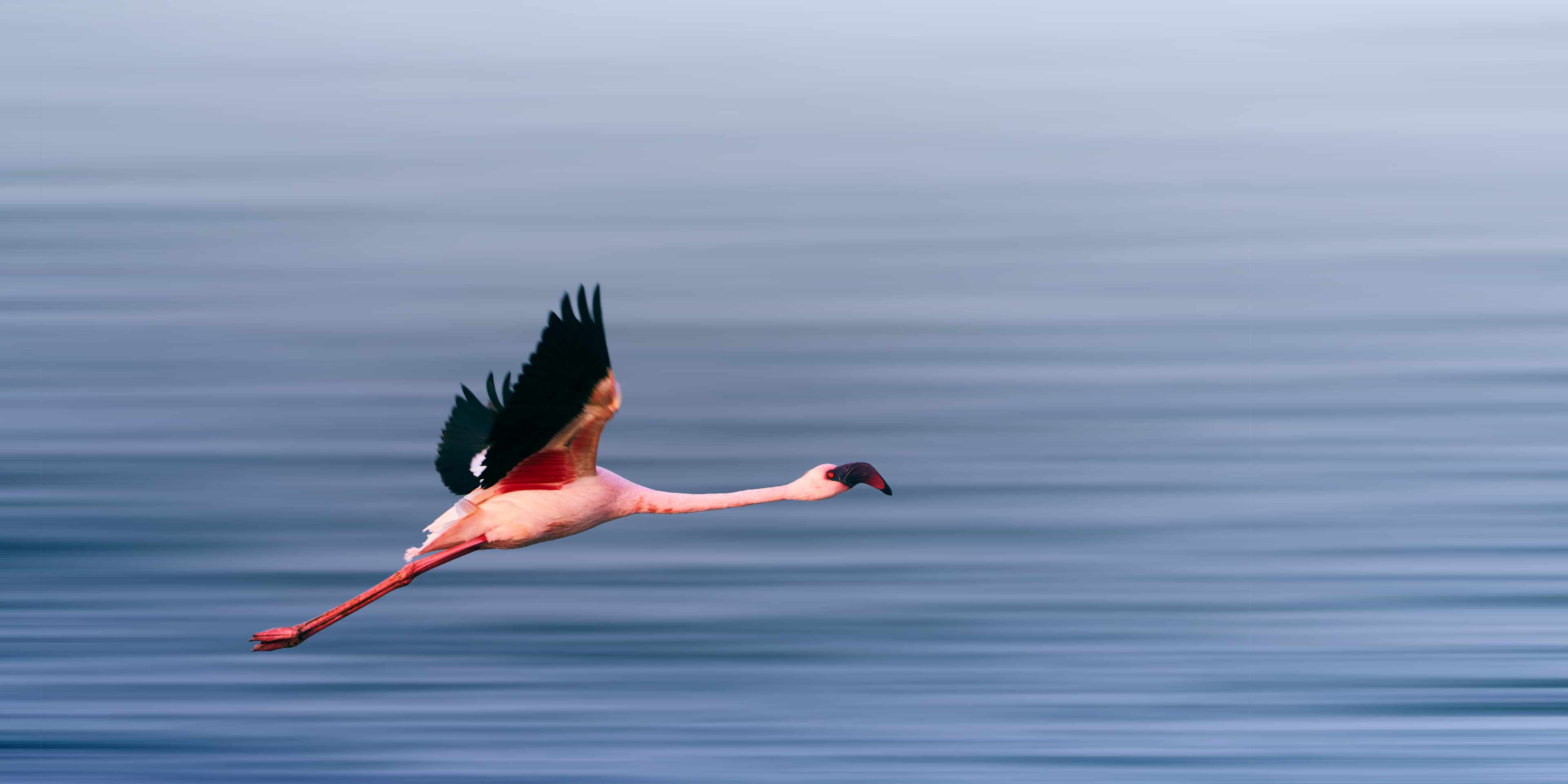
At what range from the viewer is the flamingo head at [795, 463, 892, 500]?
1075cm

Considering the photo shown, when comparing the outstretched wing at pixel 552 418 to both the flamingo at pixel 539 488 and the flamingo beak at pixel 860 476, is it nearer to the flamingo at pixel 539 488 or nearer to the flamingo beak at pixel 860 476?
the flamingo at pixel 539 488

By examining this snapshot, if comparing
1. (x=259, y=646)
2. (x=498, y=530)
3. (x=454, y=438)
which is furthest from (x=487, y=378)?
(x=259, y=646)

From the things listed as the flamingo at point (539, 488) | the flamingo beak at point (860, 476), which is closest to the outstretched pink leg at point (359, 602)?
the flamingo at point (539, 488)

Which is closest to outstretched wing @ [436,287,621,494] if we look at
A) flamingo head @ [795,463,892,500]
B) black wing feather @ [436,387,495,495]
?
black wing feather @ [436,387,495,495]

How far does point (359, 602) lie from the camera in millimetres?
10984

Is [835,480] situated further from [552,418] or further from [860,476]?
[552,418]

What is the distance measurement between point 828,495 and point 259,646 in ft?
12.7

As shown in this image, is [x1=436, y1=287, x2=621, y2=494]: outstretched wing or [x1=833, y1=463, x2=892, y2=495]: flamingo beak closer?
[x1=436, y1=287, x2=621, y2=494]: outstretched wing

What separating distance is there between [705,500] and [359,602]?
2.39 meters

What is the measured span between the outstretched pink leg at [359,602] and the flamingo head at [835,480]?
2.19 meters

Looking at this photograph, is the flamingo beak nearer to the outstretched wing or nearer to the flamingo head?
the flamingo head

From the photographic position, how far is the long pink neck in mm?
11047

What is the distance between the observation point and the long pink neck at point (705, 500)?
36.2 feet

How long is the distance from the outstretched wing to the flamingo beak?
5.29 ft
